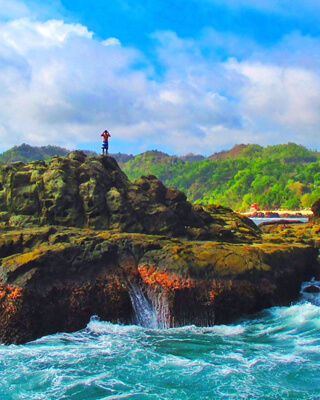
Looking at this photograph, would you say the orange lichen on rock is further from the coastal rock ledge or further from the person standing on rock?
the person standing on rock

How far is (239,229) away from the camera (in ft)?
94.1

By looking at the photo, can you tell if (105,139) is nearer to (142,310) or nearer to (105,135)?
(105,135)

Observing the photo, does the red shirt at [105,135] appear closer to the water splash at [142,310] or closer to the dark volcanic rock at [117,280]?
the dark volcanic rock at [117,280]

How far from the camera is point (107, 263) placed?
62.2ft

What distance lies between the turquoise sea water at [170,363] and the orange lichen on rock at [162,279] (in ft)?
5.26

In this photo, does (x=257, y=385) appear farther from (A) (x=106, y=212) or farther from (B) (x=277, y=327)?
(A) (x=106, y=212)

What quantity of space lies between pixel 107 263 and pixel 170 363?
18.4ft

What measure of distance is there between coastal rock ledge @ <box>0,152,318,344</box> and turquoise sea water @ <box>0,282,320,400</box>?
770mm

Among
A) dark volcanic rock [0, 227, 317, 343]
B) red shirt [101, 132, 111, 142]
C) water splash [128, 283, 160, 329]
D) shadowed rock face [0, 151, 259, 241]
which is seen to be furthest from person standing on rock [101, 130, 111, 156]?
water splash [128, 283, 160, 329]

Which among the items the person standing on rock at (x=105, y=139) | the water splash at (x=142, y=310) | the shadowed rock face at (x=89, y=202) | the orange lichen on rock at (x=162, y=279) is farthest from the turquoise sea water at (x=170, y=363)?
the person standing on rock at (x=105, y=139)

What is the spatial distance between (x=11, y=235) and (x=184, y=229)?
8567 millimetres

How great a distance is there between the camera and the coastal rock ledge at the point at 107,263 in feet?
56.6

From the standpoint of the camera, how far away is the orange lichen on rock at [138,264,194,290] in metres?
17.9

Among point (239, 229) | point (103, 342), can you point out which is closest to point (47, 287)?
point (103, 342)
